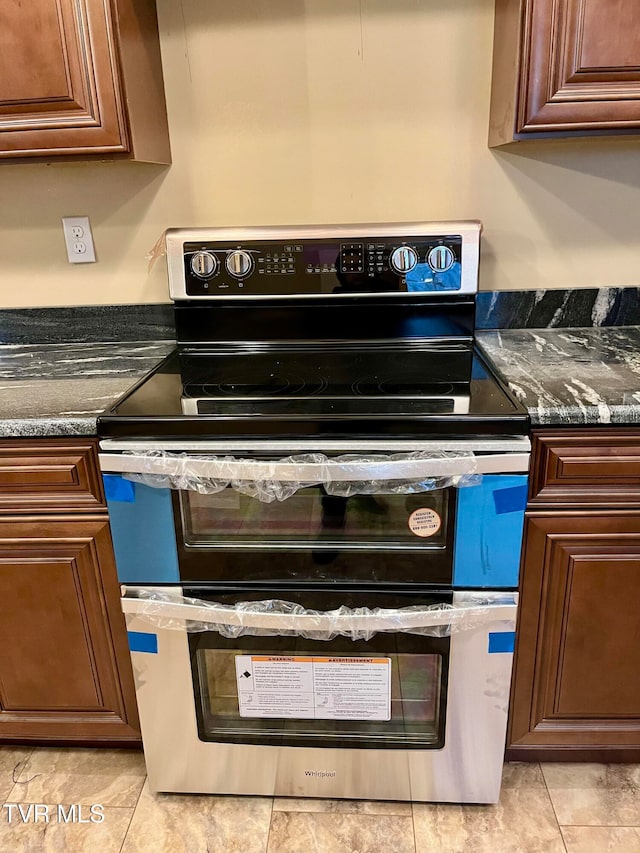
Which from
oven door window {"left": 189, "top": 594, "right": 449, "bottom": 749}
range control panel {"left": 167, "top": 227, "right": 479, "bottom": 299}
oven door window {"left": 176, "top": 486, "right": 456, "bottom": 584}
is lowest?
oven door window {"left": 189, "top": 594, "right": 449, "bottom": 749}

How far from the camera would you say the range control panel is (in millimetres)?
1465

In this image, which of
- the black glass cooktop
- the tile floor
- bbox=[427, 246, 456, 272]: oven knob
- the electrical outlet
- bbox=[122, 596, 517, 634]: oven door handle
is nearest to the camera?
the black glass cooktop

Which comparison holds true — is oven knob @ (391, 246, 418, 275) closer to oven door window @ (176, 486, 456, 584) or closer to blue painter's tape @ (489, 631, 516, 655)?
oven door window @ (176, 486, 456, 584)

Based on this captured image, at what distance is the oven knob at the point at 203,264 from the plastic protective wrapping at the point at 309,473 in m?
0.59

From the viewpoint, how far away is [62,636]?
4.37 ft

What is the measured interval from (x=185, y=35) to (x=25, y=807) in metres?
1.86

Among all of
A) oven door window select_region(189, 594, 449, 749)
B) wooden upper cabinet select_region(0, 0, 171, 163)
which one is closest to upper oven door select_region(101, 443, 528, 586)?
oven door window select_region(189, 594, 449, 749)

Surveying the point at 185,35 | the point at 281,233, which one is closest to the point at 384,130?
the point at 281,233

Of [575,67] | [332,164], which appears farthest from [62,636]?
[575,67]

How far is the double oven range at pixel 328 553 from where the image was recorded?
3.57ft

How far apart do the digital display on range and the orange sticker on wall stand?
673 mm

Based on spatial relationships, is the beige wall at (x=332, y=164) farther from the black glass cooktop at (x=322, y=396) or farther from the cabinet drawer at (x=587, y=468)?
the cabinet drawer at (x=587, y=468)

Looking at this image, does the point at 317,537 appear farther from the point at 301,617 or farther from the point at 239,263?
the point at 239,263

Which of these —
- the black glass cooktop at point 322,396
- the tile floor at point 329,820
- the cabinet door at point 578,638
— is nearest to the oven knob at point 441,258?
the black glass cooktop at point 322,396
